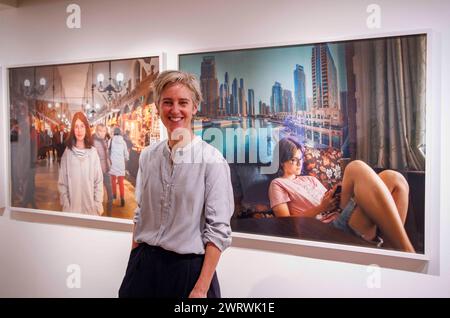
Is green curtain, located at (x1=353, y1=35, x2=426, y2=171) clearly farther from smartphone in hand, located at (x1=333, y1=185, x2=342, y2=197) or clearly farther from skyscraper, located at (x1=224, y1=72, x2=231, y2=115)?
skyscraper, located at (x1=224, y1=72, x2=231, y2=115)

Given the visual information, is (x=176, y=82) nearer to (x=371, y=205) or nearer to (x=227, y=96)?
(x=227, y=96)

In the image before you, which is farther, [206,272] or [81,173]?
[81,173]

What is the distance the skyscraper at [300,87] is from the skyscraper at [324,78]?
0.05m

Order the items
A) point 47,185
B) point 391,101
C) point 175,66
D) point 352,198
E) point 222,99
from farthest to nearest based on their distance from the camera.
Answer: point 47,185, point 175,66, point 222,99, point 352,198, point 391,101

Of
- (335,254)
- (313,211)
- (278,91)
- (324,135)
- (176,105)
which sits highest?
(278,91)

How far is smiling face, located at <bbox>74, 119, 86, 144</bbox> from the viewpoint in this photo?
2.39 meters

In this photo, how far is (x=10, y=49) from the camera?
266 cm

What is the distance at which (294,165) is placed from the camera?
1.90m

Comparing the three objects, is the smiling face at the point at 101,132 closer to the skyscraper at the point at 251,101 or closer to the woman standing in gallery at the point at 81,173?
the woman standing in gallery at the point at 81,173

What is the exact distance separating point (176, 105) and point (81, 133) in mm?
1122

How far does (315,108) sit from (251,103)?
315 mm

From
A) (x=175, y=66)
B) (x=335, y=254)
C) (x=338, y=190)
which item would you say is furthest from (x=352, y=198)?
(x=175, y=66)

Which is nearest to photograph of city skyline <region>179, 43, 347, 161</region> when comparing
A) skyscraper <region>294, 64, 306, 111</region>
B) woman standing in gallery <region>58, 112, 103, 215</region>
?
skyscraper <region>294, 64, 306, 111</region>
